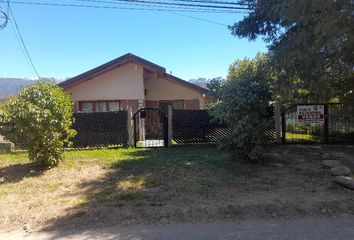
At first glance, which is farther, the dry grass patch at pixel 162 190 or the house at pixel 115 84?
the house at pixel 115 84

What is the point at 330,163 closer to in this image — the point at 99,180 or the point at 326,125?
the point at 326,125

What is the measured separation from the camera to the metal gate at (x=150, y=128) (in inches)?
568

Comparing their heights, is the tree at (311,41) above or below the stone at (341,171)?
above

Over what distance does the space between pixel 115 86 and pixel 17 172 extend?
13.1m

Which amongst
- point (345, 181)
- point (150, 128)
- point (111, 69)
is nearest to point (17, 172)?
point (150, 128)

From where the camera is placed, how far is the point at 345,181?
28.5ft

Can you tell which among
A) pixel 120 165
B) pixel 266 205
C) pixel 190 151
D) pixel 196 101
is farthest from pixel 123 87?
pixel 266 205

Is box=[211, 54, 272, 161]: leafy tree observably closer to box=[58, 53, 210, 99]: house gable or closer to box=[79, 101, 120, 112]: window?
box=[58, 53, 210, 99]: house gable

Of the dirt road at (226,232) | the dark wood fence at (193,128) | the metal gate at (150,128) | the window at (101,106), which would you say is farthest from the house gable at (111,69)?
the dirt road at (226,232)

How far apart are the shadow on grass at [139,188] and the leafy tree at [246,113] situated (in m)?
0.66

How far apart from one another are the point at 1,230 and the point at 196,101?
18715 mm

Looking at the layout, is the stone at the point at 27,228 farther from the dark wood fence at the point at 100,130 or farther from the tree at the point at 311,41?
the dark wood fence at the point at 100,130

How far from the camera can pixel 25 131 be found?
32.9 feet

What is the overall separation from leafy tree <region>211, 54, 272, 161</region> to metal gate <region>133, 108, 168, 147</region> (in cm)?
385
